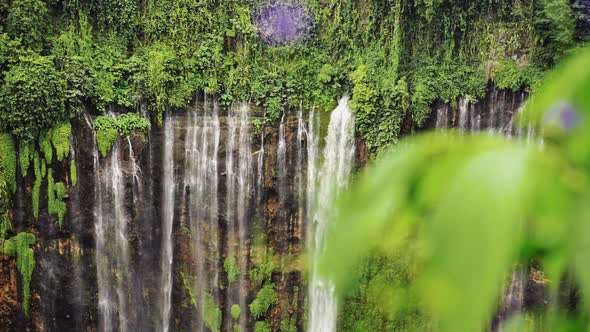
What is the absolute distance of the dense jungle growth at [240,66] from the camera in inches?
314

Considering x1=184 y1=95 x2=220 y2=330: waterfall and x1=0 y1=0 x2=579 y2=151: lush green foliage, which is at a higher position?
x1=0 y1=0 x2=579 y2=151: lush green foliage

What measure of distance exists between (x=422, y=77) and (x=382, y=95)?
0.88 meters

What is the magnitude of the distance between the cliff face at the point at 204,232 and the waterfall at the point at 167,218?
38mm

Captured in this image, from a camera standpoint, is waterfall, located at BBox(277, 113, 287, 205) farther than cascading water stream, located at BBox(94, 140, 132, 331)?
Yes

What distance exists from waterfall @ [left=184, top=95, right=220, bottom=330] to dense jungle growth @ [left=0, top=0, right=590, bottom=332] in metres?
0.26

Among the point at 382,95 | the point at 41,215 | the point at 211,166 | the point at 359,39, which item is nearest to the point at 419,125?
the point at 382,95

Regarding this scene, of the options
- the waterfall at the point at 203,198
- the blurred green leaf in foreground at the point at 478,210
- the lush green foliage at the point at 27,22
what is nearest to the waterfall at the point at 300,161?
the waterfall at the point at 203,198

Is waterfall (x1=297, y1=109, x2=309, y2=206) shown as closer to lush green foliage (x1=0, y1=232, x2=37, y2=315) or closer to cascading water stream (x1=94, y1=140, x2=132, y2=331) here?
cascading water stream (x1=94, y1=140, x2=132, y2=331)

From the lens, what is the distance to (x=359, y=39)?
9.30 metres

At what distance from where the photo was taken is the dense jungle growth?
7969 millimetres

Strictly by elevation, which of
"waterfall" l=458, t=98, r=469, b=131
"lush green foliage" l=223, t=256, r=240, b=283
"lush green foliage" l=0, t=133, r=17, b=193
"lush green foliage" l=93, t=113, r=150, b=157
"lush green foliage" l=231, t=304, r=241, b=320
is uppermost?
"waterfall" l=458, t=98, r=469, b=131

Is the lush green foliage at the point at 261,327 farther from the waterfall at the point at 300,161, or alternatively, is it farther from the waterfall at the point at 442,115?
the waterfall at the point at 442,115

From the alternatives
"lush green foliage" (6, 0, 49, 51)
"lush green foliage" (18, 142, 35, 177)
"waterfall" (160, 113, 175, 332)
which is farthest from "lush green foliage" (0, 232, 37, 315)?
"lush green foliage" (6, 0, 49, 51)

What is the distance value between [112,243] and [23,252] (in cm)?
135
